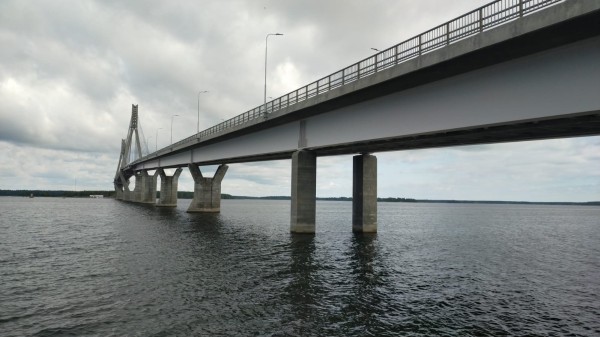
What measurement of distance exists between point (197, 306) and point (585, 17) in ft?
58.1

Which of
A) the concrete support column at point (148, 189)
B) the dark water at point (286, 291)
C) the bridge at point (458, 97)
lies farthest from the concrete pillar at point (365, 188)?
the concrete support column at point (148, 189)

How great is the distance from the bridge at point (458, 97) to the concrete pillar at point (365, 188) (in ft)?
0.36

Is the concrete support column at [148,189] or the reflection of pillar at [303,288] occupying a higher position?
the concrete support column at [148,189]

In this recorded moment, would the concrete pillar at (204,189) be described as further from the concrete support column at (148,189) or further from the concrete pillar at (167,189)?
the concrete support column at (148,189)

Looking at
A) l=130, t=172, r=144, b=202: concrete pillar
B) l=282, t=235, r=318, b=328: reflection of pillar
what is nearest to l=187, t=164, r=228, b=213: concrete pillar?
l=282, t=235, r=318, b=328: reflection of pillar

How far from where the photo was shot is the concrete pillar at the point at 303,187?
36.2 m

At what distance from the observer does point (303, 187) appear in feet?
120

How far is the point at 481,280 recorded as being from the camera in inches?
807

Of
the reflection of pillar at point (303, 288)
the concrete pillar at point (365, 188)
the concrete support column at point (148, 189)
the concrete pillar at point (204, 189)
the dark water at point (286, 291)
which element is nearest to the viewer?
A: the dark water at point (286, 291)

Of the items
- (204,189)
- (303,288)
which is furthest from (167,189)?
(303,288)

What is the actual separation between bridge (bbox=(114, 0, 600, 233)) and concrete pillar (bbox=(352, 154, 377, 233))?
0.36ft

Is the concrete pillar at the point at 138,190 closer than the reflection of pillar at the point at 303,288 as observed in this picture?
No

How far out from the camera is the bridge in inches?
577

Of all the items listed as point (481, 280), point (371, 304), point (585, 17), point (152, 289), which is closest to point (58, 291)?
point (152, 289)
